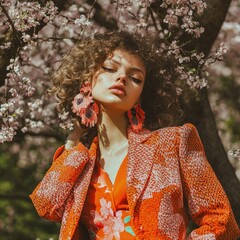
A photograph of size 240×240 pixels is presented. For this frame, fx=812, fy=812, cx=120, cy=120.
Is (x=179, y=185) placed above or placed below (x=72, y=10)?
above

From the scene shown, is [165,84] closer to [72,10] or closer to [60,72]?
[60,72]

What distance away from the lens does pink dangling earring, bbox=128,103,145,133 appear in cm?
353

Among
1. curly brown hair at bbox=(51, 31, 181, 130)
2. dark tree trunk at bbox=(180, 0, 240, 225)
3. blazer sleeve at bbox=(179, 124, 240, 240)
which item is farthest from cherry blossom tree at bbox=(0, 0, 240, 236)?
blazer sleeve at bbox=(179, 124, 240, 240)

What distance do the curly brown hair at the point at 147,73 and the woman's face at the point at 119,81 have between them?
0.15ft

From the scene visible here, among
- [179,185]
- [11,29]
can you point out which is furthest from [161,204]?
[11,29]

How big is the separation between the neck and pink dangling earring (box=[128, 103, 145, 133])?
4 centimetres

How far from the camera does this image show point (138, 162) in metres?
3.37

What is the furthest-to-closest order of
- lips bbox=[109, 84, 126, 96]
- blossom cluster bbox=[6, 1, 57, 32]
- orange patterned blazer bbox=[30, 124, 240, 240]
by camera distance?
1. blossom cluster bbox=[6, 1, 57, 32]
2. lips bbox=[109, 84, 126, 96]
3. orange patterned blazer bbox=[30, 124, 240, 240]

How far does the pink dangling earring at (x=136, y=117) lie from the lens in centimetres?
353

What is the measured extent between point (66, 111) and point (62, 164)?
401mm

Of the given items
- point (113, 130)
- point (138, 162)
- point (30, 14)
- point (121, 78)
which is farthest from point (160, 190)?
point (30, 14)

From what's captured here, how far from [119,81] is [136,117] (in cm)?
23

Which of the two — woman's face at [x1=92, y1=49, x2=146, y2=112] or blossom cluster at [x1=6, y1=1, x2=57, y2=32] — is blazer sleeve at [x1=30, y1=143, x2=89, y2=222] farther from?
blossom cluster at [x1=6, y1=1, x2=57, y2=32]

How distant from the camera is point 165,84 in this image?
382 centimetres
